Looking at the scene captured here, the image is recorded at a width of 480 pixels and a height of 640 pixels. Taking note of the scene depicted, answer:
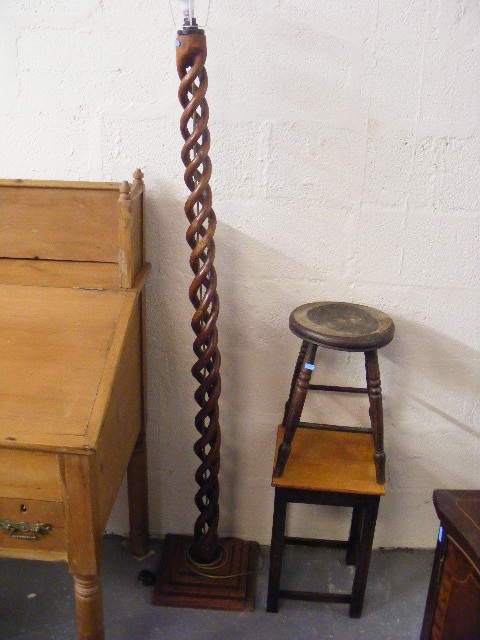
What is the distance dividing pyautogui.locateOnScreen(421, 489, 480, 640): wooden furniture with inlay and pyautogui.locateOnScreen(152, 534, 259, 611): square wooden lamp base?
634mm

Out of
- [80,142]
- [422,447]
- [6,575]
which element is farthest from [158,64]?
[6,575]

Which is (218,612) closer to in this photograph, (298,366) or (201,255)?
(298,366)

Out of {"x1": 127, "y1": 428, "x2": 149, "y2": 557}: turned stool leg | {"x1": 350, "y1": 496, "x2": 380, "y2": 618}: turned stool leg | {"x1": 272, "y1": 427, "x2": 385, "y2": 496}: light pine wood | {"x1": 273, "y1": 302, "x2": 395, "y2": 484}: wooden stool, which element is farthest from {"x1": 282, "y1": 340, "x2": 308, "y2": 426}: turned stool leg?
{"x1": 127, "y1": 428, "x2": 149, "y2": 557}: turned stool leg

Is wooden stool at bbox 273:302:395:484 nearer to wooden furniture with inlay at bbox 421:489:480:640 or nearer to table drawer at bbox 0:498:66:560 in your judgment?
wooden furniture with inlay at bbox 421:489:480:640

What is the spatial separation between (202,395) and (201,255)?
420 mm

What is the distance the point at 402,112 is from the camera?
1.75 metres

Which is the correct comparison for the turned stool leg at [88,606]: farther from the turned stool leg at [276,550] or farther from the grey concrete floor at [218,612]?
the turned stool leg at [276,550]

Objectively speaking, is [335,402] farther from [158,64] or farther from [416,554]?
[158,64]

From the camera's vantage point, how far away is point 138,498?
6.93ft

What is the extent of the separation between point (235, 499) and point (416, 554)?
0.67 metres

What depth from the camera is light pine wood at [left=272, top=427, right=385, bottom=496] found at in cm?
181

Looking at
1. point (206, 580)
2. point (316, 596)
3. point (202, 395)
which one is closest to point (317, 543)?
point (316, 596)

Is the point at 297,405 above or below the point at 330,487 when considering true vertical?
above

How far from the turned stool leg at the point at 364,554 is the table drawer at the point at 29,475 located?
89 centimetres
